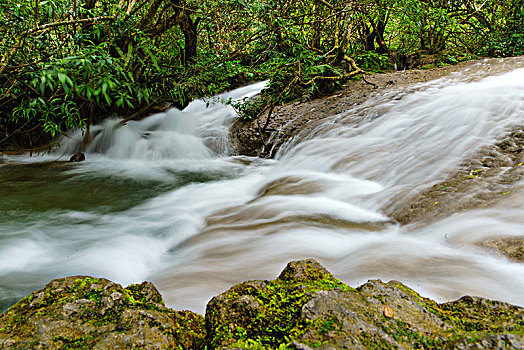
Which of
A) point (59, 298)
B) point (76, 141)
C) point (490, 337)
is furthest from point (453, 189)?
point (76, 141)

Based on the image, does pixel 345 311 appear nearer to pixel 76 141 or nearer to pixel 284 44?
pixel 284 44

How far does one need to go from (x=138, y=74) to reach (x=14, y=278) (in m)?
4.98

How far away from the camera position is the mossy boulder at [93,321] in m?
1.07

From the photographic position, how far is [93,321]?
3.84ft

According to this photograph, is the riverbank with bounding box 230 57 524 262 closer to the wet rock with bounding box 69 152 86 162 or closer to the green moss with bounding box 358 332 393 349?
the green moss with bounding box 358 332 393 349

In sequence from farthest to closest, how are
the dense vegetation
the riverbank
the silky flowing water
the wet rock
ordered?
the wet rock, the dense vegetation, the riverbank, the silky flowing water

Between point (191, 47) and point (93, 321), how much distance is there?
24.1ft

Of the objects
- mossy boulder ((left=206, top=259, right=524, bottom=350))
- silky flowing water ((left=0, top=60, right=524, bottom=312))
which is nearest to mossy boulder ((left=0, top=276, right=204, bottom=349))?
mossy boulder ((left=206, top=259, right=524, bottom=350))

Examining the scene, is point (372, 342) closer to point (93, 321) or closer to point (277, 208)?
point (93, 321)

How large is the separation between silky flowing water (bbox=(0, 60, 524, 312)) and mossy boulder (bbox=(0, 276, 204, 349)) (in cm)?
75

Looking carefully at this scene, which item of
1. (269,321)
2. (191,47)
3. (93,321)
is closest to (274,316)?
(269,321)

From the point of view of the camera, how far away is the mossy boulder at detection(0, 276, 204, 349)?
1.07 metres

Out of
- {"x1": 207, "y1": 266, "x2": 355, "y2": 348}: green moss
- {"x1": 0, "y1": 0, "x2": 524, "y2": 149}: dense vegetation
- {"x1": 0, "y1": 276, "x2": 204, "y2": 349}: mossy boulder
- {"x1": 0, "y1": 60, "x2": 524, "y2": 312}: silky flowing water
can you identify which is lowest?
{"x1": 0, "y1": 60, "x2": 524, "y2": 312}: silky flowing water

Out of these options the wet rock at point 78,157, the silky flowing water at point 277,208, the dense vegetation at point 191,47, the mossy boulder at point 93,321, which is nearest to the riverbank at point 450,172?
the silky flowing water at point 277,208
